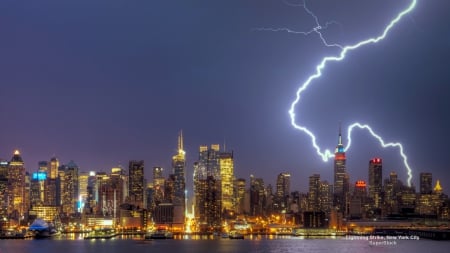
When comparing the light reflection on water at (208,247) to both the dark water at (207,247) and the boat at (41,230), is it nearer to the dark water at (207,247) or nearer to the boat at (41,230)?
the dark water at (207,247)

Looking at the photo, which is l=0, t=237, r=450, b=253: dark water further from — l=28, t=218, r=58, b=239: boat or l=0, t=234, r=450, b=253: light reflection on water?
l=28, t=218, r=58, b=239: boat

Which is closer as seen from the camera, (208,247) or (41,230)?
(208,247)

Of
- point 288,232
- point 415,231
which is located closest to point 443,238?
point 415,231

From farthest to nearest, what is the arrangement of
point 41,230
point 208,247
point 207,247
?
1. point 41,230
2. point 208,247
3. point 207,247

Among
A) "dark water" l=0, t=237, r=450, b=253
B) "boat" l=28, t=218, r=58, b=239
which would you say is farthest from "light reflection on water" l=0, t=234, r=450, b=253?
"boat" l=28, t=218, r=58, b=239

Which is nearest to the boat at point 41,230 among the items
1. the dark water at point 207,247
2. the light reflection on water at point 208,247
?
the light reflection on water at point 208,247

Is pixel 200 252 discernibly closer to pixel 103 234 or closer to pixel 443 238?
pixel 103 234

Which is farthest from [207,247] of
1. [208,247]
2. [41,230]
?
[41,230]

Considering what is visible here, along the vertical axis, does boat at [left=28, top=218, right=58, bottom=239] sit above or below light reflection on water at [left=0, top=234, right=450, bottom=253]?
above

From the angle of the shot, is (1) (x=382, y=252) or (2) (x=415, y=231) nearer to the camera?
(1) (x=382, y=252)

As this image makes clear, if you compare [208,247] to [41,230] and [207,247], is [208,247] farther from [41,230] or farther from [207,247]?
[41,230]

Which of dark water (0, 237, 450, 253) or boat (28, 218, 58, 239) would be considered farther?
boat (28, 218, 58, 239)
